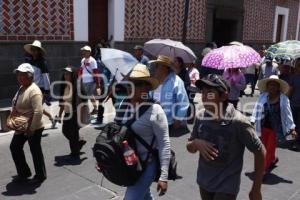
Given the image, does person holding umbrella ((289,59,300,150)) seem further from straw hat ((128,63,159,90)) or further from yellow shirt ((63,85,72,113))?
straw hat ((128,63,159,90))

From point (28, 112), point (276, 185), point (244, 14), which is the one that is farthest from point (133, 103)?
point (244, 14)

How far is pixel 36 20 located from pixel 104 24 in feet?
9.53

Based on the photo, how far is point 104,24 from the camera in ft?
42.7

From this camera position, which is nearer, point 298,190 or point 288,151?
point 298,190

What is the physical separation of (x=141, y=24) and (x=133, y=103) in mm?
11075

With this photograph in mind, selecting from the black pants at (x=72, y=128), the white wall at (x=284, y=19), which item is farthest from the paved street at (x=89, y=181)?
the white wall at (x=284, y=19)

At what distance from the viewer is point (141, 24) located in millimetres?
14000

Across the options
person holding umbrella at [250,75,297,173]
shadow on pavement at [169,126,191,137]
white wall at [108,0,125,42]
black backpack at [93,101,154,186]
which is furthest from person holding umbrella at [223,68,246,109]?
white wall at [108,0,125,42]

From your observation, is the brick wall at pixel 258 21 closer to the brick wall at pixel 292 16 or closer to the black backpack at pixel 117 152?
the brick wall at pixel 292 16

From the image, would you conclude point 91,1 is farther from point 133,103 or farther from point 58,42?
point 133,103

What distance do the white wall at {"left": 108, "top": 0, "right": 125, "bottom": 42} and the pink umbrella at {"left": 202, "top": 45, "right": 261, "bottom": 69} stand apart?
6657 millimetres

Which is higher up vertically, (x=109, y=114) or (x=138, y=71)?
(x=138, y=71)

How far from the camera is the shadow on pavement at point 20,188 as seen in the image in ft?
15.5

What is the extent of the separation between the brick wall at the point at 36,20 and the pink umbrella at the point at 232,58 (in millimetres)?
5702
